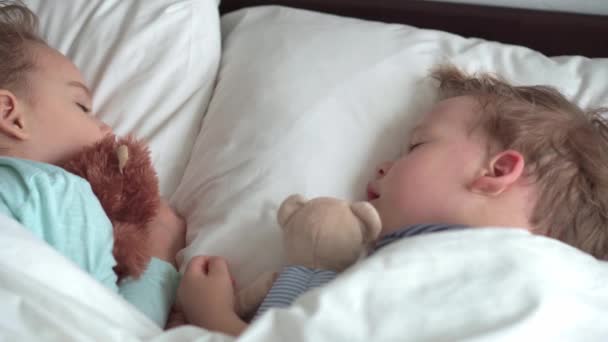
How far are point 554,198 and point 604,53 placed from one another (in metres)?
0.55

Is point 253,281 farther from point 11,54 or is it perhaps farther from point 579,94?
point 579,94

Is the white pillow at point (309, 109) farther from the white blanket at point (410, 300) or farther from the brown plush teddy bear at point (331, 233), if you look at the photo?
the white blanket at point (410, 300)

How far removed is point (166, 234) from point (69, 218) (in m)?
0.20

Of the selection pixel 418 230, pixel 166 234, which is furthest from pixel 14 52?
pixel 418 230

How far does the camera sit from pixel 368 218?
0.86m

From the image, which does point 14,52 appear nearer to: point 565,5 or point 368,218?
point 368,218

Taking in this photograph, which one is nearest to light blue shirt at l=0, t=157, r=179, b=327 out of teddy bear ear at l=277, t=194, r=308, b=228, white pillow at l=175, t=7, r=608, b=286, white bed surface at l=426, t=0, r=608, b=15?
white pillow at l=175, t=7, r=608, b=286

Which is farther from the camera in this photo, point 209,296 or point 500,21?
point 500,21

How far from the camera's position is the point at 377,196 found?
1000 mm

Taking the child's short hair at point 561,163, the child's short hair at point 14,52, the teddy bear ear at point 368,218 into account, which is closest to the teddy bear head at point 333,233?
the teddy bear ear at point 368,218

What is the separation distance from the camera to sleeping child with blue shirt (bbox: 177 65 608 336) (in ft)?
2.86

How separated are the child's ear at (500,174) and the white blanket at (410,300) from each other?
0.35 feet

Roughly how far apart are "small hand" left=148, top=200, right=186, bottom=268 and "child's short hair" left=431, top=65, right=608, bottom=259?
52 centimetres

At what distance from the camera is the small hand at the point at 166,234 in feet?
3.55
